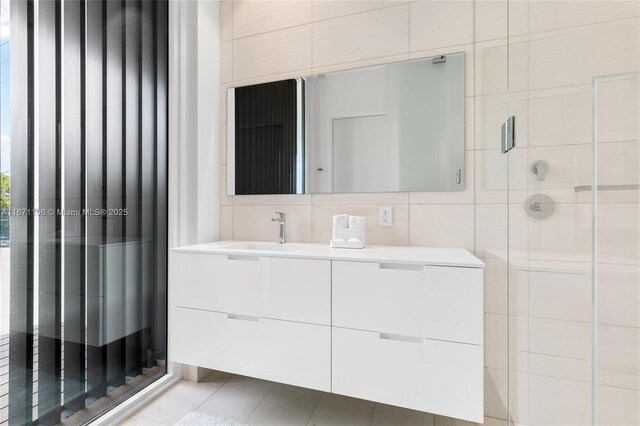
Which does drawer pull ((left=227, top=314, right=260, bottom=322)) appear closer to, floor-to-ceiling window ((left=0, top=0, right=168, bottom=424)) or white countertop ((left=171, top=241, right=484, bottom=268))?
white countertop ((left=171, top=241, right=484, bottom=268))

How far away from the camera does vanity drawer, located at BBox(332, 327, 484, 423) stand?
3.69 ft

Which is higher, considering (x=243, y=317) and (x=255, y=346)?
(x=243, y=317)

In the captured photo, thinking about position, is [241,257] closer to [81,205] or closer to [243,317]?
[243,317]

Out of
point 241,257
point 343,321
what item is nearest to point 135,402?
point 241,257

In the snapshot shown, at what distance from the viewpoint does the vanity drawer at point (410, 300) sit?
1128 millimetres

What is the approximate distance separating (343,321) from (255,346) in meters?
0.43

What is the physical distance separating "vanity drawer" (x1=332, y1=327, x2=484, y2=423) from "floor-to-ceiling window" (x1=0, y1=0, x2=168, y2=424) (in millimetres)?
1087

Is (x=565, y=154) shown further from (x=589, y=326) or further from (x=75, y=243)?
(x=75, y=243)

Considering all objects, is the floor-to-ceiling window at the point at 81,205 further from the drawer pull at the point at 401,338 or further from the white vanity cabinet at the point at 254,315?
the drawer pull at the point at 401,338

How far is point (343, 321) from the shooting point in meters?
1.27

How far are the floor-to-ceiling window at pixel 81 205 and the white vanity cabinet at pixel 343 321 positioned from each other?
29 cm

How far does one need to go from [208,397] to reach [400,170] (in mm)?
1563

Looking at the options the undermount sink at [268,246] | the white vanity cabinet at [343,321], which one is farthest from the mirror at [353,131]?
the white vanity cabinet at [343,321]

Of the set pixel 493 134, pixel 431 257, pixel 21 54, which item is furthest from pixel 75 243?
pixel 493 134
